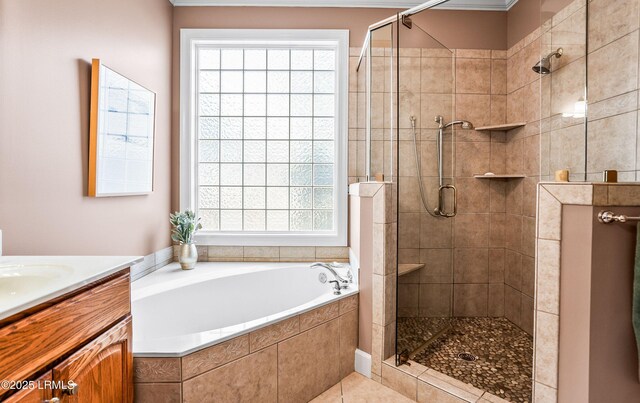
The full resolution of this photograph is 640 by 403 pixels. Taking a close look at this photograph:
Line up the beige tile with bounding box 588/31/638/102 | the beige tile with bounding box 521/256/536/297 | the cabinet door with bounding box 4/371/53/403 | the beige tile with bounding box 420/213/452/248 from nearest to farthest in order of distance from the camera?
the cabinet door with bounding box 4/371/53/403 < the beige tile with bounding box 588/31/638/102 < the beige tile with bounding box 420/213/452/248 < the beige tile with bounding box 521/256/536/297

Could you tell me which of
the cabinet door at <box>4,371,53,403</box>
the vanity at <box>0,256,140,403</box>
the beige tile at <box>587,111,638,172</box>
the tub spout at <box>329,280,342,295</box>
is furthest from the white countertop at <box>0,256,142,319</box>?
the beige tile at <box>587,111,638,172</box>

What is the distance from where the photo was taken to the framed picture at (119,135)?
1811 millimetres

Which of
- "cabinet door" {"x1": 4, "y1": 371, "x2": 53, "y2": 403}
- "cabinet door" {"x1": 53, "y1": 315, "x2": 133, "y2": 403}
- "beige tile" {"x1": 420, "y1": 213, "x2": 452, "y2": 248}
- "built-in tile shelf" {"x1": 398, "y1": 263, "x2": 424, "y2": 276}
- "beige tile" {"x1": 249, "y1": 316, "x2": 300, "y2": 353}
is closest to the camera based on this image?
"cabinet door" {"x1": 4, "y1": 371, "x2": 53, "y2": 403}

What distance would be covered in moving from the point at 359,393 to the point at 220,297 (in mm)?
1125

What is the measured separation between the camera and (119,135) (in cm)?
202

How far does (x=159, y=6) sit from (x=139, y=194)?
1500 mm

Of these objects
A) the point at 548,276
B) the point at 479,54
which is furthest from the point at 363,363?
the point at 479,54

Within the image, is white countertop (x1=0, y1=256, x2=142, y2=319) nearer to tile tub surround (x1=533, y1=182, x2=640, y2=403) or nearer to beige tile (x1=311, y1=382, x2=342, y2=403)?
beige tile (x1=311, y1=382, x2=342, y2=403)

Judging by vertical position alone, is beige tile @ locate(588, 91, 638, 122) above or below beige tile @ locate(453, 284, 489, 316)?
above

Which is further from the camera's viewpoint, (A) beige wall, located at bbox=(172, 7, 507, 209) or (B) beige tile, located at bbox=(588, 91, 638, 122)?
(A) beige wall, located at bbox=(172, 7, 507, 209)

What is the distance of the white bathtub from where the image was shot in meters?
1.92

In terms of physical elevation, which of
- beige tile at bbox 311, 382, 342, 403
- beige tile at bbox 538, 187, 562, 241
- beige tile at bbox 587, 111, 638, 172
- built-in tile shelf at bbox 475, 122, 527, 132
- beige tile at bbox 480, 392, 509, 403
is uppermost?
built-in tile shelf at bbox 475, 122, 527, 132

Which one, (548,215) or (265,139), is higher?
(265,139)

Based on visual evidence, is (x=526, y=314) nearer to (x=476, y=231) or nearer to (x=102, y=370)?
(x=476, y=231)
